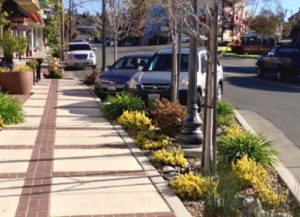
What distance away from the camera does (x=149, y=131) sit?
10.1 meters

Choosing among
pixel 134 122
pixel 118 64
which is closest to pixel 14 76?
pixel 118 64

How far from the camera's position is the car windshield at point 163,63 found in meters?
15.1

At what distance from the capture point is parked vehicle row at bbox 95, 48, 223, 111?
1380 centimetres

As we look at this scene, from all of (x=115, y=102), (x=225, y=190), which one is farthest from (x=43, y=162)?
(x=115, y=102)

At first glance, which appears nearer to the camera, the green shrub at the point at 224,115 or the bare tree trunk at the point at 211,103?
the bare tree trunk at the point at 211,103

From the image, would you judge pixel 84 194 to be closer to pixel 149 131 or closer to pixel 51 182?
pixel 51 182

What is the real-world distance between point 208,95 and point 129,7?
16.2 m

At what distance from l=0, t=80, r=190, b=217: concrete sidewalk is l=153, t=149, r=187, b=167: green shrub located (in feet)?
0.68

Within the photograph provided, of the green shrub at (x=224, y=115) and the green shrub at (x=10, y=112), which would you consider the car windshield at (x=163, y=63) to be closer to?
the green shrub at (x=224, y=115)

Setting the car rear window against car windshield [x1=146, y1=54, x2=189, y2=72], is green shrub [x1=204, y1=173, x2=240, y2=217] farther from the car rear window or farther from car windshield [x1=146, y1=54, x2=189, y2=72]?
the car rear window

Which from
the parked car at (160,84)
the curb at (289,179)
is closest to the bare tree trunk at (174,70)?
the parked car at (160,84)

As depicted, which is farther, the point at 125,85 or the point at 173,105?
the point at 125,85

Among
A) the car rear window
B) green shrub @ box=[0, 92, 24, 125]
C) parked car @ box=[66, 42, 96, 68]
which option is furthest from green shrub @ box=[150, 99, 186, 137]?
parked car @ box=[66, 42, 96, 68]

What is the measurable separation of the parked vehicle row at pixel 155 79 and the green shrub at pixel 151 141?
2.95m
